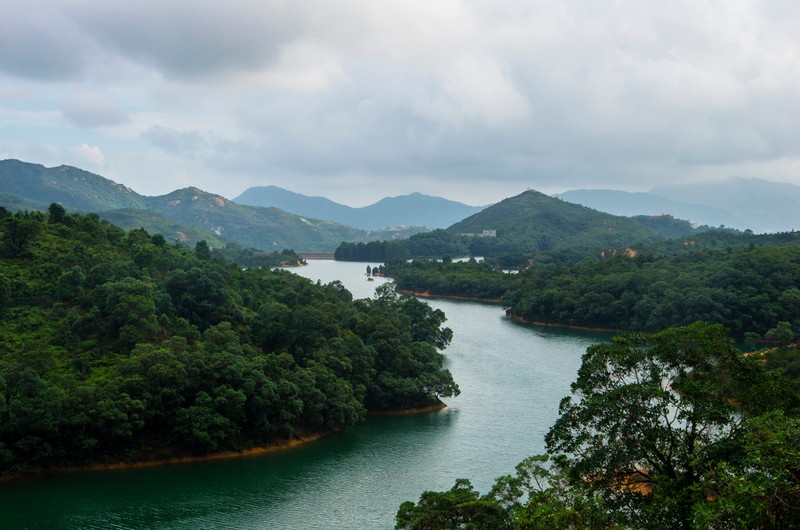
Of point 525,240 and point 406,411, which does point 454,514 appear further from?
point 525,240

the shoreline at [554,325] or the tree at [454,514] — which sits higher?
the shoreline at [554,325]

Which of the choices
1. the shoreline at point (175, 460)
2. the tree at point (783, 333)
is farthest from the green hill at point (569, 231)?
the shoreline at point (175, 460)

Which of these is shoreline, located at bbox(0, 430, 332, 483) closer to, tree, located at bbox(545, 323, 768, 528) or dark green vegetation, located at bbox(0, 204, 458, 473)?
dark green vegetation, located at bbox(0, 204, 458, 473)

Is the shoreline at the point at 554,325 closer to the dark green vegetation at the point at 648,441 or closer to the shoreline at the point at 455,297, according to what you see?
the shoreline at the point at 455,297

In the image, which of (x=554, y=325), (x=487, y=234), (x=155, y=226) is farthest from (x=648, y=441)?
(x=487, y=234)

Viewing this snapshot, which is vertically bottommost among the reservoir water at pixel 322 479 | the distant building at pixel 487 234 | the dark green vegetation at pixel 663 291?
the reservoir water at pixel 322 479

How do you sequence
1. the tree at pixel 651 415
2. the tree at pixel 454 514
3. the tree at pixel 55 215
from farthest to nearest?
the tree at pixel 55 215 < the tree at pixel 454 514 < the tree at pixel 651 415

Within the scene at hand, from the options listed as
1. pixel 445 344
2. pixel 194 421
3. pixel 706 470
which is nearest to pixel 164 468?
pixel 194 421
